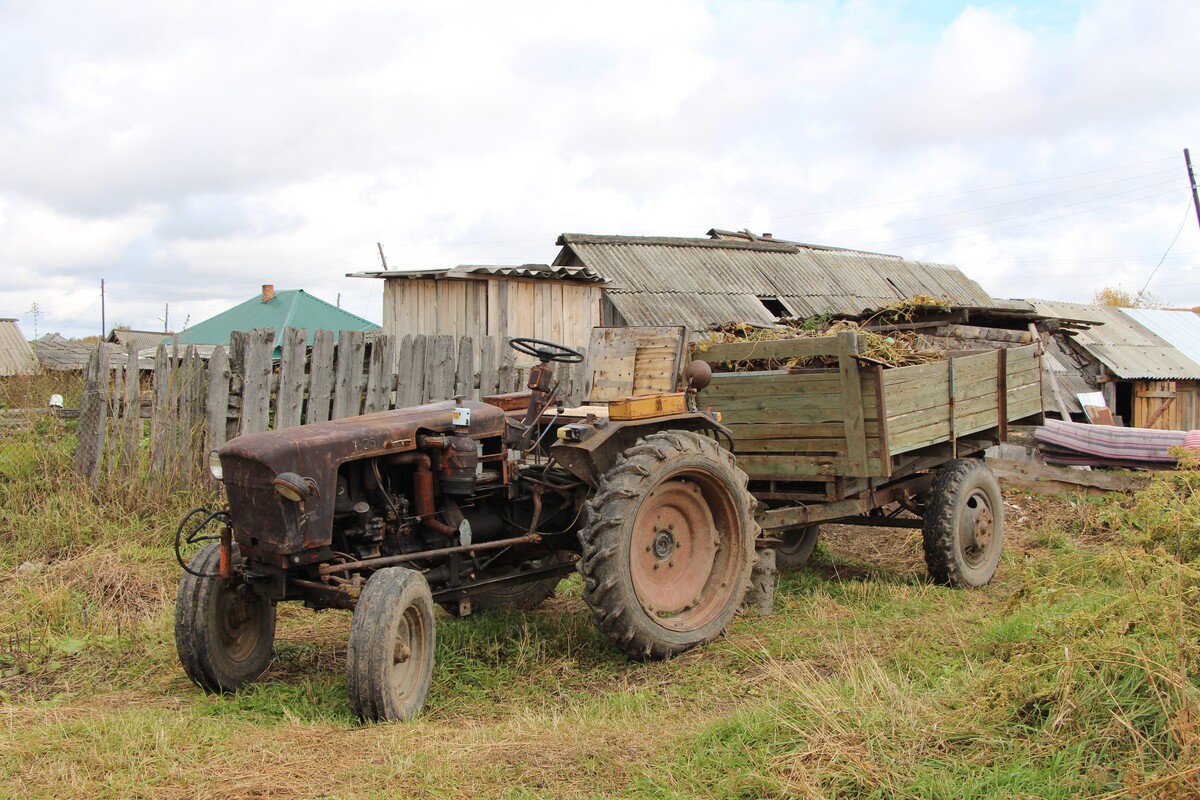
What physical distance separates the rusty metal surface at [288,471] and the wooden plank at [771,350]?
9.18 feet

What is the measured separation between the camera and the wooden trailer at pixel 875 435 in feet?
18.1

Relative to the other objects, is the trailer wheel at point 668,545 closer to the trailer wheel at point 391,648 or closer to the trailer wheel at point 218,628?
the trailer wheel at point 391,648

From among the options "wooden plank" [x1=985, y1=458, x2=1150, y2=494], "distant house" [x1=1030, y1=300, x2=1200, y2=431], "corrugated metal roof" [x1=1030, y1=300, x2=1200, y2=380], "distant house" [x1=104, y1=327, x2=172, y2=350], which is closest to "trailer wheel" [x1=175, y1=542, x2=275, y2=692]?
"wooden plank" [x1=985, y1=458, x2=1150, y2=494]

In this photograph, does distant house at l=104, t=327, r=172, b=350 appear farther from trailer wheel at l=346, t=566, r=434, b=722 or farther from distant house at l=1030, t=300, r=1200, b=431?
trailer wheel at l=346, t=566, r=434, b=722

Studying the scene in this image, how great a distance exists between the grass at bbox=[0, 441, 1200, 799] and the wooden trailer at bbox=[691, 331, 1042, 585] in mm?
574

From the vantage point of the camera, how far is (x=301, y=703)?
397 cm

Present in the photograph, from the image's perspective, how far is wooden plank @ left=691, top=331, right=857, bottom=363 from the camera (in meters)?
5.65

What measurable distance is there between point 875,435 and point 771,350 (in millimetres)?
869

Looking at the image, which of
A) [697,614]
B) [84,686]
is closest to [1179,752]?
[697,614]

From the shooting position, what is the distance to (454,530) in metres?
4.39

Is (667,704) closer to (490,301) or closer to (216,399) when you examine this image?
(216,399)

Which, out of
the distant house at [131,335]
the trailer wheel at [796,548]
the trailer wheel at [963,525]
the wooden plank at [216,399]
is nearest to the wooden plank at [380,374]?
the wooden plank at [216,399]

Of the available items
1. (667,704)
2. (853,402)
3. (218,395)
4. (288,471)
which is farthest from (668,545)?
(218,395)

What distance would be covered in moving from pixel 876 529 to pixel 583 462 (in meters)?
4.66
